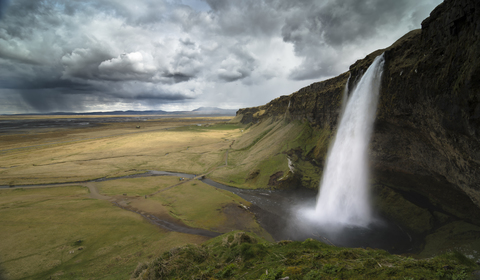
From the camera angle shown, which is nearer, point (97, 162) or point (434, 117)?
point (434, 117)

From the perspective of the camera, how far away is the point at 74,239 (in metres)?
19.6

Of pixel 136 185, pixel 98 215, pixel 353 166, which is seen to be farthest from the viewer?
pixel 136 185

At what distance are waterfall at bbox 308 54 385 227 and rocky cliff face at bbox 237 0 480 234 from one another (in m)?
1.32

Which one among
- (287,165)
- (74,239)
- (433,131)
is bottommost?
(74,239)

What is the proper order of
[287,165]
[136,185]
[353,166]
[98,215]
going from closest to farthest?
1. [98,215]
2. [353,166]
3. [287,165]
4. [136,185]

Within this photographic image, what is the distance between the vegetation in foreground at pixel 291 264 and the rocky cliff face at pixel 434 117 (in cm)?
891

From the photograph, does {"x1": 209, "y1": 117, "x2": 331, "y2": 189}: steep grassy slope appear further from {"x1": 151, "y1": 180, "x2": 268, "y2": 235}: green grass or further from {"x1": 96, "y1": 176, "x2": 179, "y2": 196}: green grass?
{"x1": 96, "y1": 176, "x2": 179, "y2": 196}: green grass

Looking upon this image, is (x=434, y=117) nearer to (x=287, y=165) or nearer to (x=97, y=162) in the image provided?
(x=287, y=165)

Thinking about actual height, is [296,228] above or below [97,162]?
above

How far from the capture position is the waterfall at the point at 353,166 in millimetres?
23828

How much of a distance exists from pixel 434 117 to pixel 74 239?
35395mm

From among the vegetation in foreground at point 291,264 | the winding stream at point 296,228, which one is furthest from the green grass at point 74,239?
the vegetation in foreground at point 291,264

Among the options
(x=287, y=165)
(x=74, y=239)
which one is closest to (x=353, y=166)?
(x=287, y=165)

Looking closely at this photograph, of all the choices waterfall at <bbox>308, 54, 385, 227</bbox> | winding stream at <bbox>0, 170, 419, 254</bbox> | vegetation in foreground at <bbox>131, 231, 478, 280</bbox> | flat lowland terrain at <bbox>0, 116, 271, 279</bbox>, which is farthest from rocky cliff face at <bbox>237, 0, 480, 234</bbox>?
flat lowland terrain at <bbox>0, 116, 271, 279</bbox>
